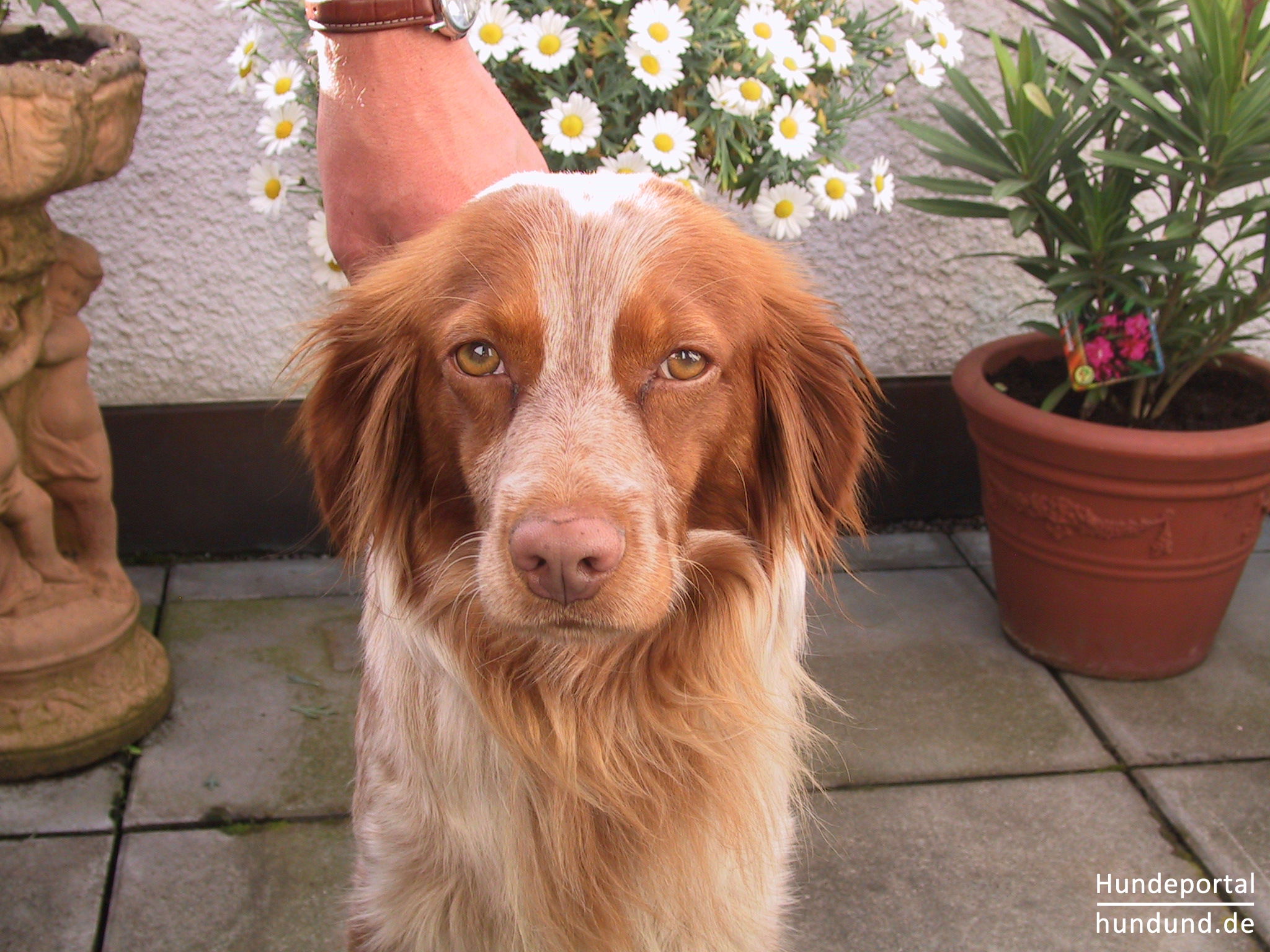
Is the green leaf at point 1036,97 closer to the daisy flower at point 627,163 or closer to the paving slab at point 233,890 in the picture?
the daisy flower at point 627,163

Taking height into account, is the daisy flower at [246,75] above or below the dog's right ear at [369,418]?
above

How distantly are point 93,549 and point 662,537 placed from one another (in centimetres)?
176

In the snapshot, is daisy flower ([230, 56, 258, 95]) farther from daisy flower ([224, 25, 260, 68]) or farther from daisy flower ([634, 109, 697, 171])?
daisy flower ([634, 109, 697, 171])

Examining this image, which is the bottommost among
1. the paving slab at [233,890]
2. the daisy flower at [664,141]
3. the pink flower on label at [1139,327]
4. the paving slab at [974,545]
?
the paving slab at [233,890]

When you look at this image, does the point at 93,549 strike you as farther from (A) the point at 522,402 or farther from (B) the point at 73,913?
(A) the point at 522,402

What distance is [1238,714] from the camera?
2.66 metres

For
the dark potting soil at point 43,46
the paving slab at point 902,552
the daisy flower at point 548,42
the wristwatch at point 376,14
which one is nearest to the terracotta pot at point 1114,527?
the paving slab at point 902,552

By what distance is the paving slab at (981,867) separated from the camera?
209 cm

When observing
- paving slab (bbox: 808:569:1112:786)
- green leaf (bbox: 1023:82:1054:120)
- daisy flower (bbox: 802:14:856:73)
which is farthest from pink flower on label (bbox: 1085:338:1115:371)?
daisy flower (bbox: 802:14:856:73)

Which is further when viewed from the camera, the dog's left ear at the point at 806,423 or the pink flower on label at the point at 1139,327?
the pink flower on label at the point at 1139,327

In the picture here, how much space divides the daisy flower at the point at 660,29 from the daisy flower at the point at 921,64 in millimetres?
576

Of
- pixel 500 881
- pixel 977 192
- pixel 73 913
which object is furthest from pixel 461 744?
pixel 977 192

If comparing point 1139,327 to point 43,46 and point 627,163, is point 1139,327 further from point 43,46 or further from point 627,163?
point 43,46

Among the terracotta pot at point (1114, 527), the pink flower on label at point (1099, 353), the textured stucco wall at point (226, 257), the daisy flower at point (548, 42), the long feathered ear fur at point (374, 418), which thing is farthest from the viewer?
the textured stucco wall at point (226, 257)
